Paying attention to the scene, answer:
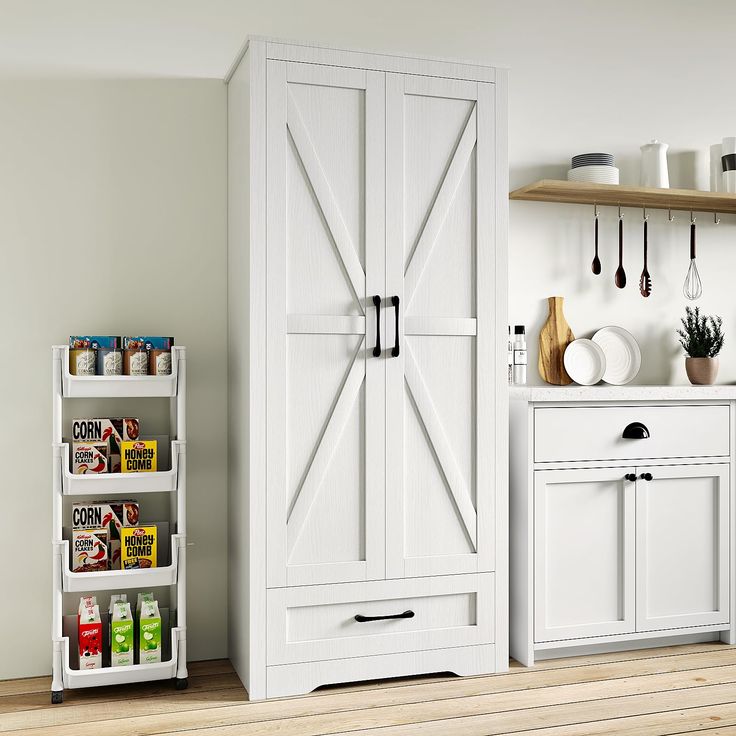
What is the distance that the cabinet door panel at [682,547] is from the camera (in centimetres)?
302

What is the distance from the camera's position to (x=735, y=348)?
3682 millimetres

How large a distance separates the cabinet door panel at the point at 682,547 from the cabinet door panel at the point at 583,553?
6 centimetres

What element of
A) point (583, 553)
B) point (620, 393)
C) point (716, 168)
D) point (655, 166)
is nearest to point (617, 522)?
point (583, 553)

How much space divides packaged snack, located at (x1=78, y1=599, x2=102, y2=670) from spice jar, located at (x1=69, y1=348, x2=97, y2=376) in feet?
2.56

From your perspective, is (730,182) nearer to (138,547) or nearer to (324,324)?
(324,324)

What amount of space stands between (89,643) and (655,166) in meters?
2.77

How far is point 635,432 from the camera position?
298 cm

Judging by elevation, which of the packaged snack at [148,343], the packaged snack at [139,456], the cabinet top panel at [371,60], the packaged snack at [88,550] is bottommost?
the packaged snack at [88,550]

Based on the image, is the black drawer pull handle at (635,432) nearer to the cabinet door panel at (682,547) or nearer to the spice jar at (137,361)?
the cabinet door panel at (682,547)

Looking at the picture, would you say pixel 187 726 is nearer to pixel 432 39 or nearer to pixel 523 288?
pixel 523 288

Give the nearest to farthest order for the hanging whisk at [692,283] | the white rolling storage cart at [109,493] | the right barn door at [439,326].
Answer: the white rolling storage cart at [109,493] → the right barn door at [439,326] → the hanging whisk at [692,283]

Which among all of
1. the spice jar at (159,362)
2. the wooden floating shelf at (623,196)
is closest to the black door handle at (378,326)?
the spice jar at (159,362)

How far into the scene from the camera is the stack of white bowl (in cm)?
327

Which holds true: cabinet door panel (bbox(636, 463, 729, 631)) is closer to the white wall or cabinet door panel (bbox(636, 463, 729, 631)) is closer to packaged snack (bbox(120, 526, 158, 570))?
the white wall
